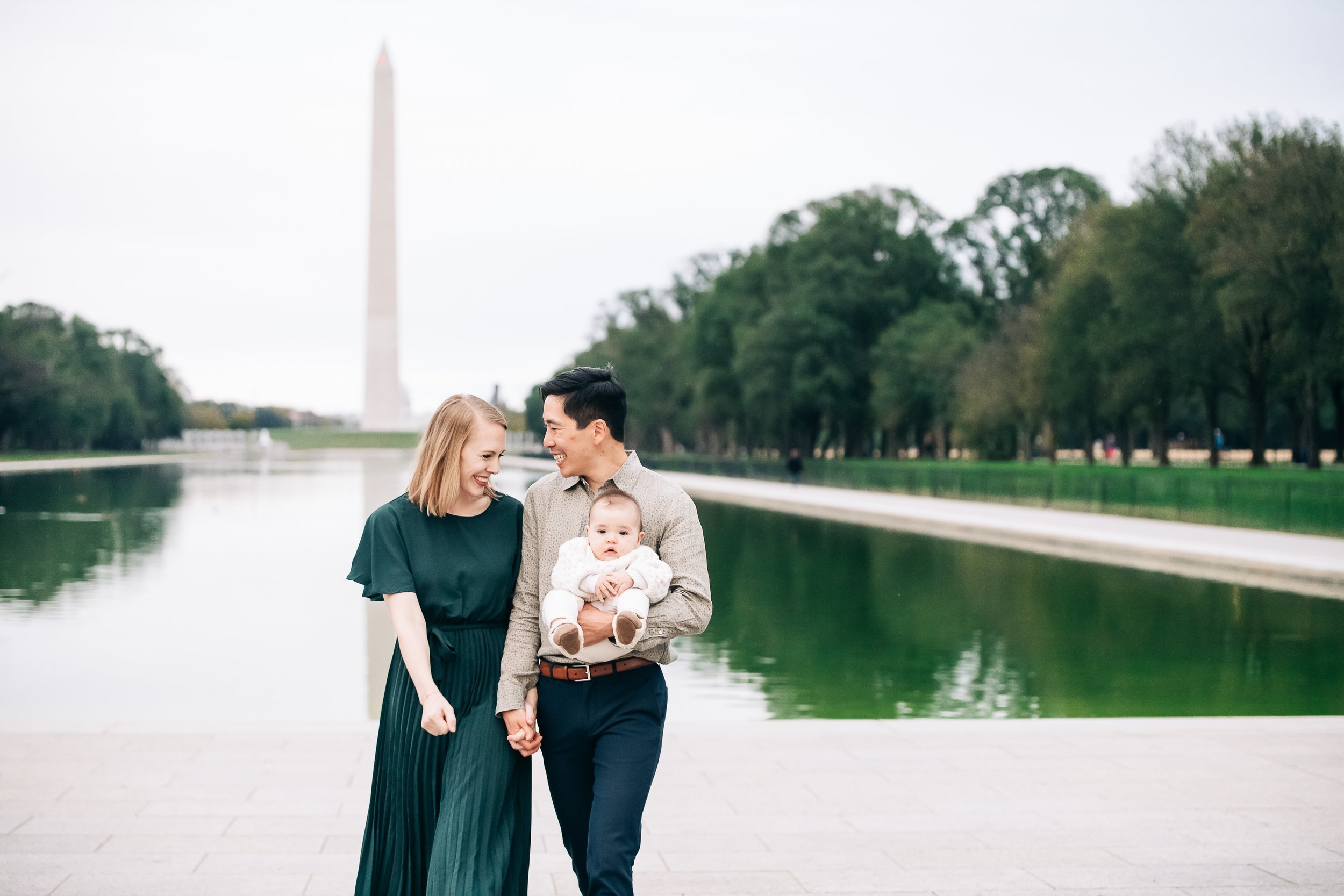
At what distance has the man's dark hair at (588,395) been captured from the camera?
140 inches

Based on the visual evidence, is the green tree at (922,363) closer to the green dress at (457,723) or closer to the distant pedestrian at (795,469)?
the distant pedestrian at (795,469)

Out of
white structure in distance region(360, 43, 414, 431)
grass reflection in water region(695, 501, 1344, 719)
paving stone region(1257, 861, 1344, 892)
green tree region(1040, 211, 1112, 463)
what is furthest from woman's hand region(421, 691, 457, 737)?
white structure in distance region(360, 43, 414, 431)

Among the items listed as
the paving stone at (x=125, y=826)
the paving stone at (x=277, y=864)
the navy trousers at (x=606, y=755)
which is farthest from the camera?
the paving stone at (x=125, y=826)

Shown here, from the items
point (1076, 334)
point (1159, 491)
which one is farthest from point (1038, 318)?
point (1159, 491)

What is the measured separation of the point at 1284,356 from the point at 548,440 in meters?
36.4

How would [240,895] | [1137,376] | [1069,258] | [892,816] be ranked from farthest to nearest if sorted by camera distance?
[1069,258] → [1137,376] → [892,816] → [240,895]

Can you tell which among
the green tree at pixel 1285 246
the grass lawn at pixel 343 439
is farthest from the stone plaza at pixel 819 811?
the grass lawn at pixel 343 439

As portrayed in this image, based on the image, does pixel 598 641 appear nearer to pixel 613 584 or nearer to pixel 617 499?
pixel 613 584

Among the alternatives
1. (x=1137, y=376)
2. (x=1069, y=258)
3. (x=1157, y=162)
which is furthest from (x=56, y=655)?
(x=1069, y=258)

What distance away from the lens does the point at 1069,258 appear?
5047 cm

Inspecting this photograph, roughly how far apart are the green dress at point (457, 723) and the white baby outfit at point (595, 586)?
203mm

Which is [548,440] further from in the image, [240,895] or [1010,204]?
[1010,204]

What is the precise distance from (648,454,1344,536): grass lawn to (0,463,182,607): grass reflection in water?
17889mm

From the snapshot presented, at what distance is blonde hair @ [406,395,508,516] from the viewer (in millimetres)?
3457
